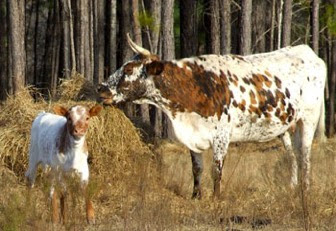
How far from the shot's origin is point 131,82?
46.3 ft

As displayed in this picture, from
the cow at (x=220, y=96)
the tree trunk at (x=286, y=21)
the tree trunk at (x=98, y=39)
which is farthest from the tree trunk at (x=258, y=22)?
the cow at (x=220, y=96)

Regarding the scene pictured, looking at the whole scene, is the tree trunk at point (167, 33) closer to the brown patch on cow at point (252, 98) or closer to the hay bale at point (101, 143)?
the hay bale at point (101, 143)

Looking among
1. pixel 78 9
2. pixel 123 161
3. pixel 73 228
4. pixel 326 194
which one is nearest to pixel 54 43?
pixel 78 9

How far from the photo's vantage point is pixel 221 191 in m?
13.8

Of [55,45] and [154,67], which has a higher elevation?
[55,45]

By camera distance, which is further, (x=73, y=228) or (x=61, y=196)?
(x=61, y=196)

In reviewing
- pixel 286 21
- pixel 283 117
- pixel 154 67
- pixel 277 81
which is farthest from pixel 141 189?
pixel 286 21

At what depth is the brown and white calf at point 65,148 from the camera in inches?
447

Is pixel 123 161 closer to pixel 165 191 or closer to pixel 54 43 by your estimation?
pixel 165 191

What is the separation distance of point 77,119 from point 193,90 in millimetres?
3221

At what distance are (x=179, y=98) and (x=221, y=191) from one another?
1.43 metres

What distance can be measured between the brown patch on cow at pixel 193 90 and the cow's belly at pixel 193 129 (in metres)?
0.09

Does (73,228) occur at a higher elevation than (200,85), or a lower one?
lower

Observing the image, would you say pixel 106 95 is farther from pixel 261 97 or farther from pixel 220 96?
pixel 261 97
